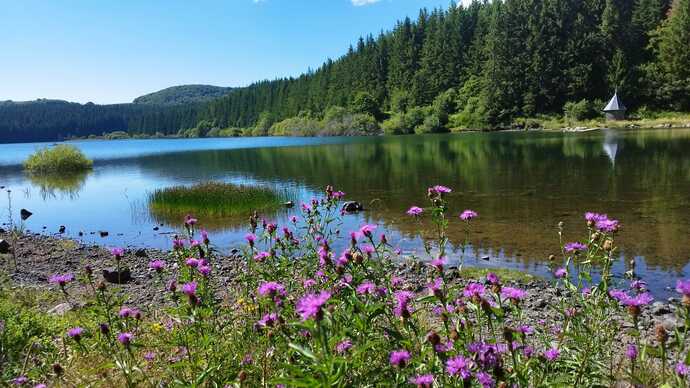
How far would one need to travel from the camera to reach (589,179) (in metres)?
24.2

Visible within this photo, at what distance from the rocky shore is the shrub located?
114ft

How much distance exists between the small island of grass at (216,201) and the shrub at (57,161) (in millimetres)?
27971

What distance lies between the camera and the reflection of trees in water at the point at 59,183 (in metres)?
32.4

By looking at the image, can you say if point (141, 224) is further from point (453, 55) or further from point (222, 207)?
point (453, 55)

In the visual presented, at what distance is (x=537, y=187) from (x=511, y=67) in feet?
253

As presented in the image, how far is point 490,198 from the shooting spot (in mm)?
20750

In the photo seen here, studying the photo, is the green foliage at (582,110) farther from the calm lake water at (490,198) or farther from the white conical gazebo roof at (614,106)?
the calm lake water at (490,198)

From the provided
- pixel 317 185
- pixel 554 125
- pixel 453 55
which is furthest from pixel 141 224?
pixel 453 55

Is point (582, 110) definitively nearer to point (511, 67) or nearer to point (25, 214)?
point (511, 67)

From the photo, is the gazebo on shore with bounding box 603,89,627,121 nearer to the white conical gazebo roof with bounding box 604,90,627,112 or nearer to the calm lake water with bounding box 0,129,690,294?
the white conical gazebo roof with bounding box 604,90,627,112

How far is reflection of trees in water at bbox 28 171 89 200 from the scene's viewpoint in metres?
32.4

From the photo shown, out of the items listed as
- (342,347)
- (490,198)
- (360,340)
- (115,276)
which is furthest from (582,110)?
(342,347)

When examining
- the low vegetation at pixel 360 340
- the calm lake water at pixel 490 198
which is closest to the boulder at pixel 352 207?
the calm lake water at pixel 490 198

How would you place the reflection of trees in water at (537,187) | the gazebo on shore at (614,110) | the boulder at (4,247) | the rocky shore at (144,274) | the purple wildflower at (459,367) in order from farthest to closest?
the gazebo on shore at (614,110)
the boulder at (4,247)
the reflection of trees in water at (537,187)
the rocky shore at (144,274)
the purple wildflower at (459,367)
